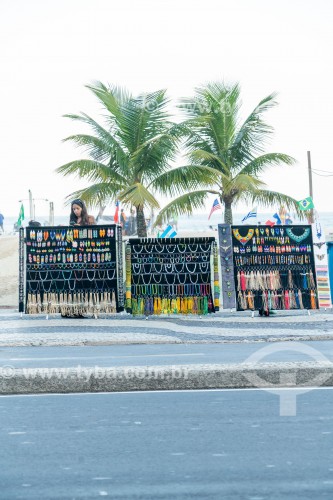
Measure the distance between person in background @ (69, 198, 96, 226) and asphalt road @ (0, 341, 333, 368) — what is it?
488 cm

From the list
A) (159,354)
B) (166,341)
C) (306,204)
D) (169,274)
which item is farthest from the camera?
(306,204)

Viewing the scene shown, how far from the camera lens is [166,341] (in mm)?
13789

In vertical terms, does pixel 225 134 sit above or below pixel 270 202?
above

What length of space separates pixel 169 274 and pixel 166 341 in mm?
3908

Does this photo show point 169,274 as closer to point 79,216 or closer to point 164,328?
A: point 164,328

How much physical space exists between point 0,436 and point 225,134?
64.4 feet

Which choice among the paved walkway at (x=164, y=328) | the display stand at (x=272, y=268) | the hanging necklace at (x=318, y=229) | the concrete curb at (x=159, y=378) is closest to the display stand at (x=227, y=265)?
the display stand at (x=272, y=268)

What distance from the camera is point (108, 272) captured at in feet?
57.9

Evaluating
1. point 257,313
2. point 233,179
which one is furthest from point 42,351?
point 233,179

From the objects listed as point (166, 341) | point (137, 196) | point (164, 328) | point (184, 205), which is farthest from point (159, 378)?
point (184, 205)

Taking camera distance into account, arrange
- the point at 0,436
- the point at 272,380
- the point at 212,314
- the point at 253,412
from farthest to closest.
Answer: the point at 212,314, the point at 272,380, the point at 253,412, the point at 0,436

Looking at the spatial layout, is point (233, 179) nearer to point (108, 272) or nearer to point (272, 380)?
point (108, 272)

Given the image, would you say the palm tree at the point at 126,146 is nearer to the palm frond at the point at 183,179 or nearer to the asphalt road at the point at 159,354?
the palm frond at the point at 183,179

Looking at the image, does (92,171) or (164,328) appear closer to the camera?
(164,328)
